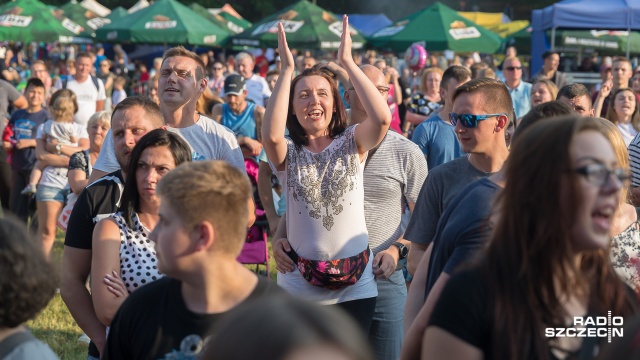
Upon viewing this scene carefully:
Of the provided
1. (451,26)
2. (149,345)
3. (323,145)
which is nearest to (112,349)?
(149,345)

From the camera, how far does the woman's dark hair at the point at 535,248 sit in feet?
7.57

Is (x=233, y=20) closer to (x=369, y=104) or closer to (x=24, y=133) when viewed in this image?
(x=24, y=133)

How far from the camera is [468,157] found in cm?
416

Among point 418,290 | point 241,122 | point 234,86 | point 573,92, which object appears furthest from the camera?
point 234,86

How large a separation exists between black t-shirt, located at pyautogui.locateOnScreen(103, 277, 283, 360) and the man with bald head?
Result: 1.94 meters

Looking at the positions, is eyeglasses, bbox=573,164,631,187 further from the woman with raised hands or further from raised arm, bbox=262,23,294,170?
raised arm, bbox=262,23,294,170

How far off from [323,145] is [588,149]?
2.40 metres

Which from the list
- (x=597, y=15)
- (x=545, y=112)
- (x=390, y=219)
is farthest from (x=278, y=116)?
(x=597, y=15)

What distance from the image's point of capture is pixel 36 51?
37188 millimetres

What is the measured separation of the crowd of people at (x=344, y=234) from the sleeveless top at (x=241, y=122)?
2.77m

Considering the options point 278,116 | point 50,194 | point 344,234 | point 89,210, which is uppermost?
point 278,116

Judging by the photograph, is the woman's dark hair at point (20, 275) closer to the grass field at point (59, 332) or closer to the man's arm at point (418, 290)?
the man's arm at point (418, 290)

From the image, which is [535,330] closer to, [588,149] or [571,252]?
[571,252]

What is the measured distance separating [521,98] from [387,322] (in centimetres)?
663
